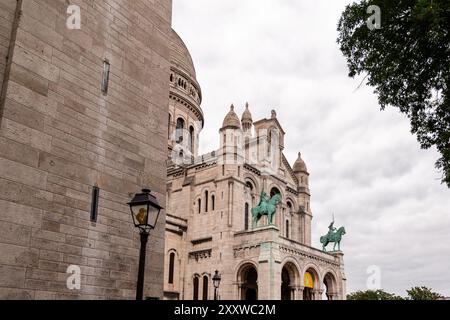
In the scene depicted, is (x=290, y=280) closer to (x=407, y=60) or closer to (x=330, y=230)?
(x=330, y=230)

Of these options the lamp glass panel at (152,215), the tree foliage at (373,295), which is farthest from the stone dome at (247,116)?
the tree foliage at (373,295)

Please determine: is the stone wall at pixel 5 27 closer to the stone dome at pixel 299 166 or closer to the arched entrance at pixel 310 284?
the arched entrance at pixel 310 284

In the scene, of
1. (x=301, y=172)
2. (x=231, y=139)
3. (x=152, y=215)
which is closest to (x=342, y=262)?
(x=301, y=172)

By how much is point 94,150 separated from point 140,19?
A: 514 cm

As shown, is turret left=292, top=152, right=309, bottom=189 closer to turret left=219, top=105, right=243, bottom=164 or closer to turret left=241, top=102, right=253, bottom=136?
turret left=241, top=102, right=253, bottom=136

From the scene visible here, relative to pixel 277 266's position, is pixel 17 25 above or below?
above

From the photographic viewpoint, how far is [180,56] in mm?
56094

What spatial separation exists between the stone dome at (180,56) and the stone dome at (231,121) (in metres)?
15.2

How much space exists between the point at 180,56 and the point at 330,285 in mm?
31376

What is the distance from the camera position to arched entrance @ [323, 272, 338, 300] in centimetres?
4331
